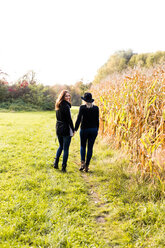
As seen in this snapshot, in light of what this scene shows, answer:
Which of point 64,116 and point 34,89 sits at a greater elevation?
point 34,89

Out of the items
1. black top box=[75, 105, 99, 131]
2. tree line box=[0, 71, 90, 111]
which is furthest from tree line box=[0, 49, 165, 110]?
black top box=[75, 105, 99, 131]

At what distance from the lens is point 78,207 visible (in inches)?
113

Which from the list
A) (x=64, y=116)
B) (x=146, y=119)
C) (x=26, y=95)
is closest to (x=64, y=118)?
(x=64, y=116)

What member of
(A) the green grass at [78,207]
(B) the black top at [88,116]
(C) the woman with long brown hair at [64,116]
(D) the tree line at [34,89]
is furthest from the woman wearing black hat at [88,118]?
(D) the tree line at [34,89]

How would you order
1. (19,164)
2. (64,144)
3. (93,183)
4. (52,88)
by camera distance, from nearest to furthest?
(93,183), (64,144), (19,164), (52,88)

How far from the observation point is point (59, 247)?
2.09 metres

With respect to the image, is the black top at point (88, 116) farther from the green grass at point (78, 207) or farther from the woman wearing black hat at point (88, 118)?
the green grass at point (78, 207)

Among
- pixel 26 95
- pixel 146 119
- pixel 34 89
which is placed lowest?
pixel 146 119

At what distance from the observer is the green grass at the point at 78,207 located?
2246 mm

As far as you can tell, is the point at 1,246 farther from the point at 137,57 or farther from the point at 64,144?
the point at 137,57

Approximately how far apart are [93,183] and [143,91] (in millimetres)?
2422

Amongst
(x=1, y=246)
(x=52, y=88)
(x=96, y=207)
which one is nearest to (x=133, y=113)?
(x=96, y=207)

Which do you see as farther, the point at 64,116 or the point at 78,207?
the point at 64,116

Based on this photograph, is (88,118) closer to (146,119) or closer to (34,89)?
(146,119)
